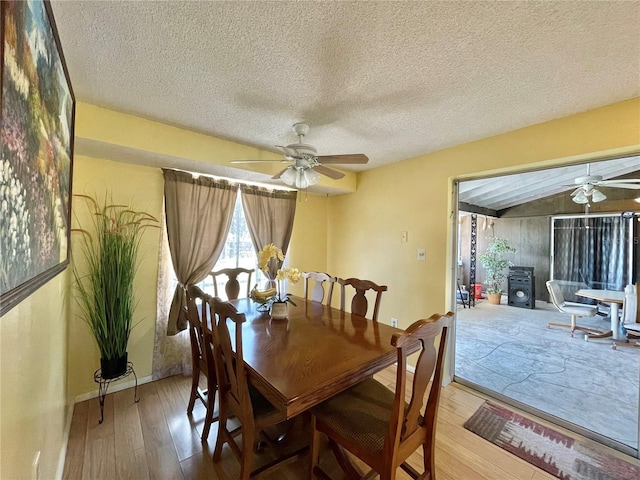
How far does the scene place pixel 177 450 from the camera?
1732 millimetres

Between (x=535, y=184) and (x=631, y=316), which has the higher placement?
(x=535, y=184)

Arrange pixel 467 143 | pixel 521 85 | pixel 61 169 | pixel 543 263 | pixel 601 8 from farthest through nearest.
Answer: pixel 543 263 → pixel 467 143 → pixel 521 85 → pixel 61 169 → pixel 601 8

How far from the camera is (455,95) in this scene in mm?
1730

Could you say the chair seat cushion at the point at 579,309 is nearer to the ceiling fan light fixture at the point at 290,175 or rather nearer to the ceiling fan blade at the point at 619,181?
the ceiling fan blade at the point at 619,181

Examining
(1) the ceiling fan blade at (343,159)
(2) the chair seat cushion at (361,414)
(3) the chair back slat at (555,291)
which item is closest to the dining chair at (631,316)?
(3) the chair back slat at (555,291)

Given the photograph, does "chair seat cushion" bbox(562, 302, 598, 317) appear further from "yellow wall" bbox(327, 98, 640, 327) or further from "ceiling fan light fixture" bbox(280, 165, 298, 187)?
"ceiling fan light fixture" bbox(280, 165, 298, 187)

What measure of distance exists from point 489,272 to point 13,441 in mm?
4950

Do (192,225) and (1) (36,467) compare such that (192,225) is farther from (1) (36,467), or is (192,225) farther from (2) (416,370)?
(2) (416,370)

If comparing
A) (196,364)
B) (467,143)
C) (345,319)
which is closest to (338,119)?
(467,143)

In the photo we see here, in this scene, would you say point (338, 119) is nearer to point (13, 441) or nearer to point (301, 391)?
point (301, 391)

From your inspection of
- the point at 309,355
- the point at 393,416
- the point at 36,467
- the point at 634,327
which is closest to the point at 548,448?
the point at 393,416

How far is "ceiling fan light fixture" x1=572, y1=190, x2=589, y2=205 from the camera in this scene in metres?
2.63

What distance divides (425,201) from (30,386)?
10.3 ft

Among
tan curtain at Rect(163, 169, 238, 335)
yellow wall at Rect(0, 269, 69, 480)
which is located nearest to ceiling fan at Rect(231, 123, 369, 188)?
tan curtain at Rect(163, 169, 238, 335)
